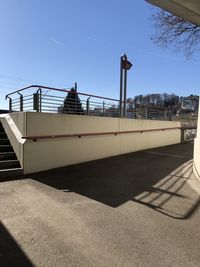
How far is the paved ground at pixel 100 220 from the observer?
3.54 meters

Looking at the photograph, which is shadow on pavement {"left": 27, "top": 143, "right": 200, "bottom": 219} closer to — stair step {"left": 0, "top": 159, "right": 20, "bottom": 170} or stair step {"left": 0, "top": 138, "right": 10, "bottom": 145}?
stair step {"left": 0, "top": 159, "right": 20, "bottom": 170}

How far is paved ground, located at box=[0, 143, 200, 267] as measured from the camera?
3.54 meters

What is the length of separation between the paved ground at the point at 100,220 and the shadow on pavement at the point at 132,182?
2 centimetres

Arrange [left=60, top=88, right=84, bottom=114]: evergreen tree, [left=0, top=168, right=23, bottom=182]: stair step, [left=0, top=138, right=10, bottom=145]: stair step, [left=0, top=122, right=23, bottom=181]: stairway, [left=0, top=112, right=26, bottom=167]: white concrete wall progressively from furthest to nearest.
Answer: [left=60, top=88, right=84, bottom=114]: evergreen tree → [left=0, top=138, right=10, bottom=145]: stair step → [left=0, top=112, right=26, bottom=167]: white concrete wall → [left=0, top=122, right=23, bottom=181]: stairway → [left=0, top=168, right=23, bottom=182]: stair step

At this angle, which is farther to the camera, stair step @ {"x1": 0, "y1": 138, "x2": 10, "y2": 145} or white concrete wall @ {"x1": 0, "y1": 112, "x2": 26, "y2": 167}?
stair step @ {"x1": 0, "y1": 138, "x2": 10, "y2": 145}

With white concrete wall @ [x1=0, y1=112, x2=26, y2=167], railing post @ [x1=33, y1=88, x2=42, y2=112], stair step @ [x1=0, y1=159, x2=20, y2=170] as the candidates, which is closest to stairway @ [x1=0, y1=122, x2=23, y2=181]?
stair step @ [x1=0, y1=159, x2=20, y2=170]

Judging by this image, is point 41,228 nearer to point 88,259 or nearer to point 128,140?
point 88,259

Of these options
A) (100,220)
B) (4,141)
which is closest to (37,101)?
(4,141)

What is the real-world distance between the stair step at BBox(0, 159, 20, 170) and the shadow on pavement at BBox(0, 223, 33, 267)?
12.9 ft

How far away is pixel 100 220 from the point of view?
4719 millimetres

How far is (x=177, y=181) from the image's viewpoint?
7.55 meters

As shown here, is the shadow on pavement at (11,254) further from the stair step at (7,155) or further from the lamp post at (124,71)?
the lamp post at (124,71)

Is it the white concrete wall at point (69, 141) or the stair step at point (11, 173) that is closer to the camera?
the stair step at point (11, 173)

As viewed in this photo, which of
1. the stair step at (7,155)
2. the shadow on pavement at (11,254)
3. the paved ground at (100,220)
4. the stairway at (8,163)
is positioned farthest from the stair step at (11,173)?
the shadow on pavement at (11,254)
